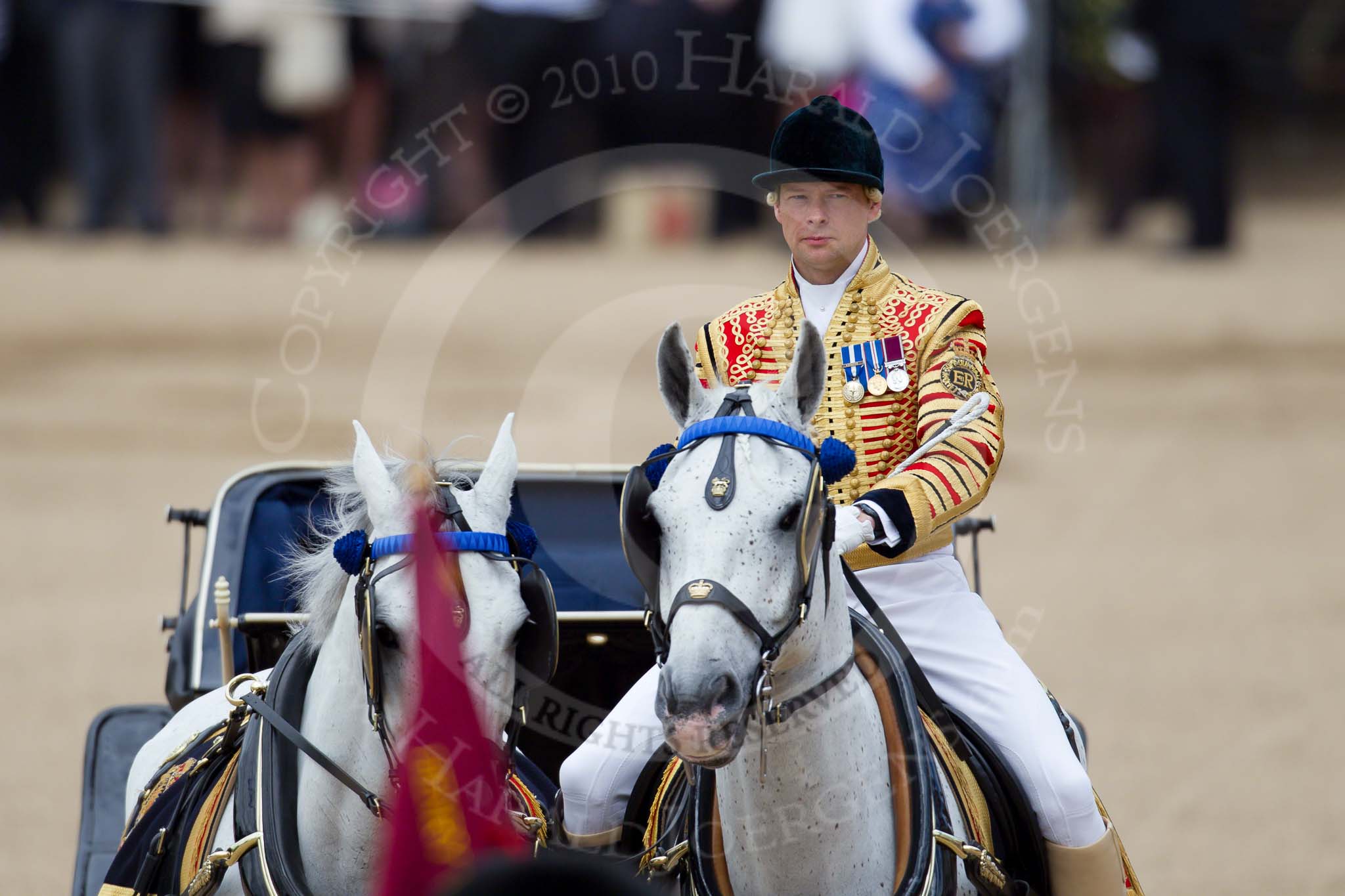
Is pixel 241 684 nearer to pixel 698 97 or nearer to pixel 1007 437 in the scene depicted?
pixel 1007 437

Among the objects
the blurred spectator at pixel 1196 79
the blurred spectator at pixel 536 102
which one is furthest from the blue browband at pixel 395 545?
the blurred spectator at pixel 1196 79

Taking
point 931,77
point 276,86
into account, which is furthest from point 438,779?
point 276,86

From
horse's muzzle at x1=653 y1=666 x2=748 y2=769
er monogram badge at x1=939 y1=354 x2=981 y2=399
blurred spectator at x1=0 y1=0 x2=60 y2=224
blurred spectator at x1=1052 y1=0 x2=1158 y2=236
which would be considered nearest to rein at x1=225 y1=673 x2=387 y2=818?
horse's muzzle at x1=653 y1=666 x2=748 y2=769

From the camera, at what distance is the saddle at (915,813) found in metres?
3.16

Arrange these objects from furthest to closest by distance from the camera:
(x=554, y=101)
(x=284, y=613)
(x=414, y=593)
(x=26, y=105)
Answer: (x=26, y=105) < (x=554, y=101) < (x=284, y=613) < (x=414, y=593)

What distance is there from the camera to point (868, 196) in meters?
3.53

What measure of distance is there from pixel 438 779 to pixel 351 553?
27.2 inches

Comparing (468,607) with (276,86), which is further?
(276,86)

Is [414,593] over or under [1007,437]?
under

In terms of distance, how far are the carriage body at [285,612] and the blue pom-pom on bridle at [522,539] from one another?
3.07 feet

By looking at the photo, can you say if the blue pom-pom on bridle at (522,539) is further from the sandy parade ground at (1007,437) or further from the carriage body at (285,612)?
the carriage body at (285,612)

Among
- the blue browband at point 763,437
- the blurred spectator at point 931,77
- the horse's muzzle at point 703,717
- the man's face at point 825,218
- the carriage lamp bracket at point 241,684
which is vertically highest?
the blurred spectator at point 931,77

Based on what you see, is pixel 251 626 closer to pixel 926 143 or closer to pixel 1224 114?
pixel 926 143

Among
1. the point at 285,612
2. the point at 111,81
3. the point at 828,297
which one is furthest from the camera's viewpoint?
the point at 111,81
